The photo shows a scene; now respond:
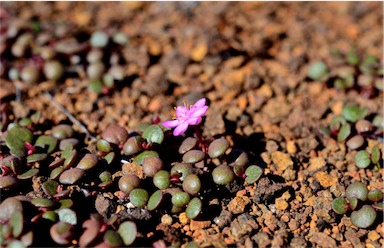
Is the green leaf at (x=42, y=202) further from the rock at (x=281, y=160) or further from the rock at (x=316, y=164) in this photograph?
the rock at (x=316, y=164)

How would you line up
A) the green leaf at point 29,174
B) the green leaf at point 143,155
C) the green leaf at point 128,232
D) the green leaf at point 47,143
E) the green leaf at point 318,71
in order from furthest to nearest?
the green leaf at point 318,71, the green leaf at point 47,143, the green leaf at point 143,155, the green leaf at point 29,174, the green leaf at point 128,232

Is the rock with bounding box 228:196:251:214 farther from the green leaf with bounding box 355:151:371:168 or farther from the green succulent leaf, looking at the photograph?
the green succulent leaf

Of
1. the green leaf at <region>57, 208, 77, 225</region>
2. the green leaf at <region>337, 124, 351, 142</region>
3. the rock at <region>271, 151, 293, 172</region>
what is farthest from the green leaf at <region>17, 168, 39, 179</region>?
the green leaf at <region>337, 124, 351, 142</region>

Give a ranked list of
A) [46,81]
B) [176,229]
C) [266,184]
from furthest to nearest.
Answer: [46,81]
[266,184]
[176,229]

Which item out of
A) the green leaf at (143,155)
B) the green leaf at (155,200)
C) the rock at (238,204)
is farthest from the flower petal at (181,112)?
the rock at (238,204)

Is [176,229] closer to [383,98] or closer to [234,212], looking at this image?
[234,212]

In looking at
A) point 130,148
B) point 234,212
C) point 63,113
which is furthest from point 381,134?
point 63,113
